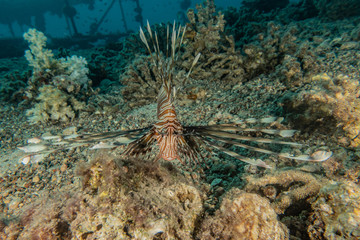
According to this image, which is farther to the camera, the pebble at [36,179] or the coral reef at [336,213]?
the pebble at [36,179]

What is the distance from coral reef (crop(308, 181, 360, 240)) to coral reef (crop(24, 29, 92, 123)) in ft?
18.3

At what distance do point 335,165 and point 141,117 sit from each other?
3.92 m

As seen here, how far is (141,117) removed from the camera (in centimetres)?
471

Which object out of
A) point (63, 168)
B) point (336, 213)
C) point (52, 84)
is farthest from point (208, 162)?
point (52, 84)

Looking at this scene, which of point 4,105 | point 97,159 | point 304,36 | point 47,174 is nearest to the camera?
point 97,159

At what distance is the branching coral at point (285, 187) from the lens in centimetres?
175

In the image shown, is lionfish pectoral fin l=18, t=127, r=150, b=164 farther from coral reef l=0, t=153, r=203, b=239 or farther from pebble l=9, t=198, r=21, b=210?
pebble l=9, t=198, r=21, b=210

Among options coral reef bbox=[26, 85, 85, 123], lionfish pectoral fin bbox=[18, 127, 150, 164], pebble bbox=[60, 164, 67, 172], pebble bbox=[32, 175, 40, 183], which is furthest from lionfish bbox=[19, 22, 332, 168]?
coral reef bbox=[26, 85, 85, 123]

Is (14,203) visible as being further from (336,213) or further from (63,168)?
(336,213)

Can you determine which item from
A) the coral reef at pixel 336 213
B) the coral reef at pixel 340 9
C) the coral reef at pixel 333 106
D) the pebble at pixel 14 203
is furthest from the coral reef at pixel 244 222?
the coral reef at pixel 340 9

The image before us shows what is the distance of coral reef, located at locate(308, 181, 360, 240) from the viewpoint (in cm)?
129

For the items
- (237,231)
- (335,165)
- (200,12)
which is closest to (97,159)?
(237,231)

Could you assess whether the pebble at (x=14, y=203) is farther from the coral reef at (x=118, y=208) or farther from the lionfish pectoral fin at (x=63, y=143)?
the lionfish pectoral fin at (x=63, y=143)

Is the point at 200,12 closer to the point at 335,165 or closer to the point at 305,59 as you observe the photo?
the point at 305,59
